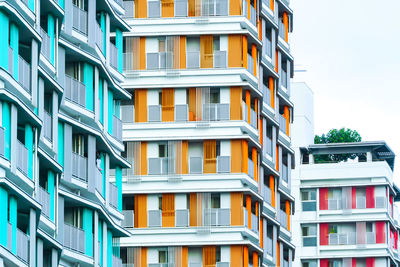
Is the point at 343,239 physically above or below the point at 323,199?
below

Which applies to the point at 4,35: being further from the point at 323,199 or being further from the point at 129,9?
the point at 323,199

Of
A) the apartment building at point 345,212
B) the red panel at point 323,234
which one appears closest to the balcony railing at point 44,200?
the apartment building at point 345,212

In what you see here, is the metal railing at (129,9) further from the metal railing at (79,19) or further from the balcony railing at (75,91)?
the balcony railing at (75,91)

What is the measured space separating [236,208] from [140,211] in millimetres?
5876

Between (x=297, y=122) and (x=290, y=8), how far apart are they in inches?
1098

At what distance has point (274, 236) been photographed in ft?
341

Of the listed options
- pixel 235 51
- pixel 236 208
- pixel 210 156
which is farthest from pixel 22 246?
pixel 235 51

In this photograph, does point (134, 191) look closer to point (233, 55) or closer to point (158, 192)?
point (158, 192)

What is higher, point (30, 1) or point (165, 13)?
point (165, 13)

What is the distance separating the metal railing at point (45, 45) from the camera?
6516 cm

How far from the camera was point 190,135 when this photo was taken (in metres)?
95.2

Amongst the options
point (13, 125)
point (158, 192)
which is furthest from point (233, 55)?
point (13, 125)

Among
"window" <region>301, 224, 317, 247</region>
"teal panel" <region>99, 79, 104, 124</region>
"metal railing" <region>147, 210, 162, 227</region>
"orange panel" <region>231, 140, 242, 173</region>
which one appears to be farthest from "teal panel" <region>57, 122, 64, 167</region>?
"window" <region>301, 224, 317, 247</region>

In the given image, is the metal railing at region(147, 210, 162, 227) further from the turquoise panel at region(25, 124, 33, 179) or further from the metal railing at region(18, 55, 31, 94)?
the metal railing at region(18, 55, 31, 94)
